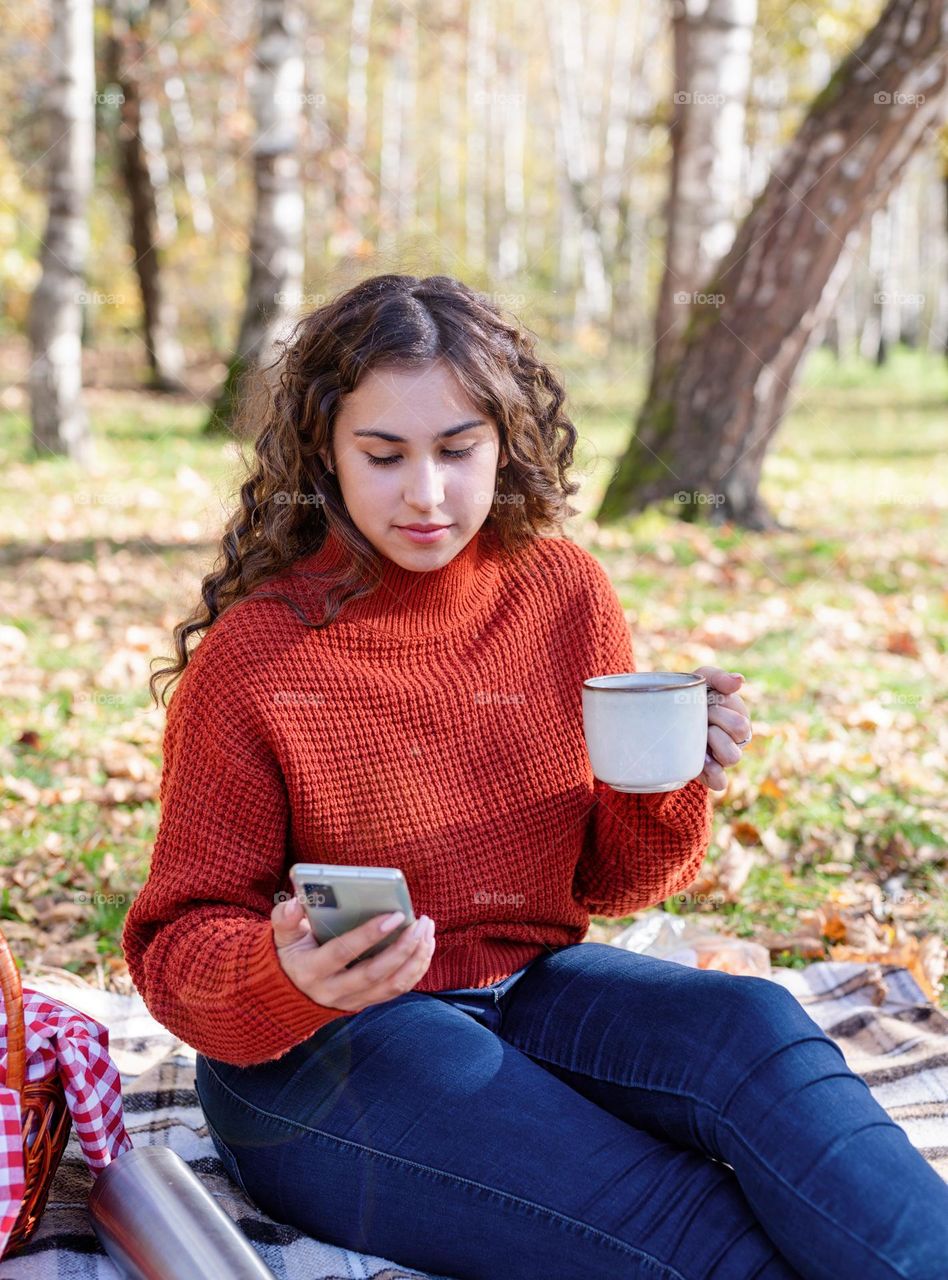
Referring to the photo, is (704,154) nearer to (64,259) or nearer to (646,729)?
(64,259)

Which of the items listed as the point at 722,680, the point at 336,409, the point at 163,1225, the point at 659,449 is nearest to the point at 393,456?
the point at 336,409

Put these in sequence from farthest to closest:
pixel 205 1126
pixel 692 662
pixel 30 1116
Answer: pixel 692 662
pixel 205 1126
pixel 30 1116

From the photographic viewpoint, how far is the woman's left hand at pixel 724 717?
2244 millimetres

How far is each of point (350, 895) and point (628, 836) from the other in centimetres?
79

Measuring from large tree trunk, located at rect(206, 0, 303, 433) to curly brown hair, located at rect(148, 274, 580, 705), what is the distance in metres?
7.80

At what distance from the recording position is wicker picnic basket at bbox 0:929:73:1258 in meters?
1.95

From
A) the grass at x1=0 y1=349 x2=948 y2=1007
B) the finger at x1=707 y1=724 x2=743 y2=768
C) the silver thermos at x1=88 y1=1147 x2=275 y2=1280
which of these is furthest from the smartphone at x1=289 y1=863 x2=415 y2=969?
the grass at x1=0 y1=349 x2=948 y2=1007

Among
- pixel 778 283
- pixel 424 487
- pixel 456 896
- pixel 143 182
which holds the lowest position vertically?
pixel 456 896

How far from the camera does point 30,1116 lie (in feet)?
6.64

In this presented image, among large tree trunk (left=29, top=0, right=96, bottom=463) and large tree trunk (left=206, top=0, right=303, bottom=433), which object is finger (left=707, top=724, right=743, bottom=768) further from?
large tree trunk (left=206, top=0, right=303, bottom=433)

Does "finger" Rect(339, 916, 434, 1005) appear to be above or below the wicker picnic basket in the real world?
above

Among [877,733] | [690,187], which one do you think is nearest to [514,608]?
[877,733]

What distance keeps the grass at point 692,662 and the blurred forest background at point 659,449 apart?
2 centimetres

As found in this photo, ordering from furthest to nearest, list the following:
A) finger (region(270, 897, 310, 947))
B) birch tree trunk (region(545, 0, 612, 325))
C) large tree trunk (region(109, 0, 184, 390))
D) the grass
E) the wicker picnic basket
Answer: birch tree trunk (region(545, 0, 612, 325)) → large tree trunk (region(109, 0, 184, 390)) → the grass → the wicker picnic basket → finger (region(270, 897, 310, 947))
